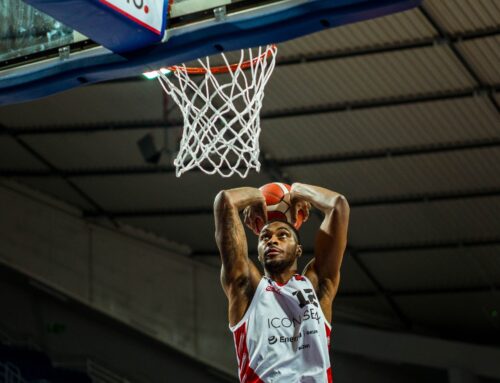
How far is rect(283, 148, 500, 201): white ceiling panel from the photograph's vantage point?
18.9m

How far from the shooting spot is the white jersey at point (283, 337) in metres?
7.18

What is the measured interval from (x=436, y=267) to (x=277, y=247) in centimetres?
1405

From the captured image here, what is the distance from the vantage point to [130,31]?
7875 mm

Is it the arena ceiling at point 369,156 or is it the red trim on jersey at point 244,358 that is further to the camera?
the arena ceiling at point 369,156

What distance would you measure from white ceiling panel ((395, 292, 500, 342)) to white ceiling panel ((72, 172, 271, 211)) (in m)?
4.07

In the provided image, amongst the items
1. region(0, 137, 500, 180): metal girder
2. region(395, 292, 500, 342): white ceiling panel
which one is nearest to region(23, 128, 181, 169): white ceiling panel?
region(0, 137, 500, 180): metal girder

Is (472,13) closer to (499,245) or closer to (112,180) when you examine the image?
(499,245)

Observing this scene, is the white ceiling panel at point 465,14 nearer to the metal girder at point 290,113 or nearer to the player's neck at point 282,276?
the metal girder at point 290,113

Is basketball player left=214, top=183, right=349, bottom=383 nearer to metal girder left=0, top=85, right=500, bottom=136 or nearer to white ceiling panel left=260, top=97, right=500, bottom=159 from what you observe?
metal girder left=0, top=85, right=500, bottom=136

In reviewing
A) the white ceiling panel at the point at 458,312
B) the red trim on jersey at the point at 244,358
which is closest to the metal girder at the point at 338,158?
the white ceiling panel at the point at 458,312

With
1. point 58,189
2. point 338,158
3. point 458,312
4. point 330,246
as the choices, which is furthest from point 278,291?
point 58,189

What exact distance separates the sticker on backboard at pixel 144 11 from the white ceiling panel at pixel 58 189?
1467 centimetres

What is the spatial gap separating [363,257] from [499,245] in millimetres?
2469

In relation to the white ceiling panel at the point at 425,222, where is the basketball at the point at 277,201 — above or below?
above
